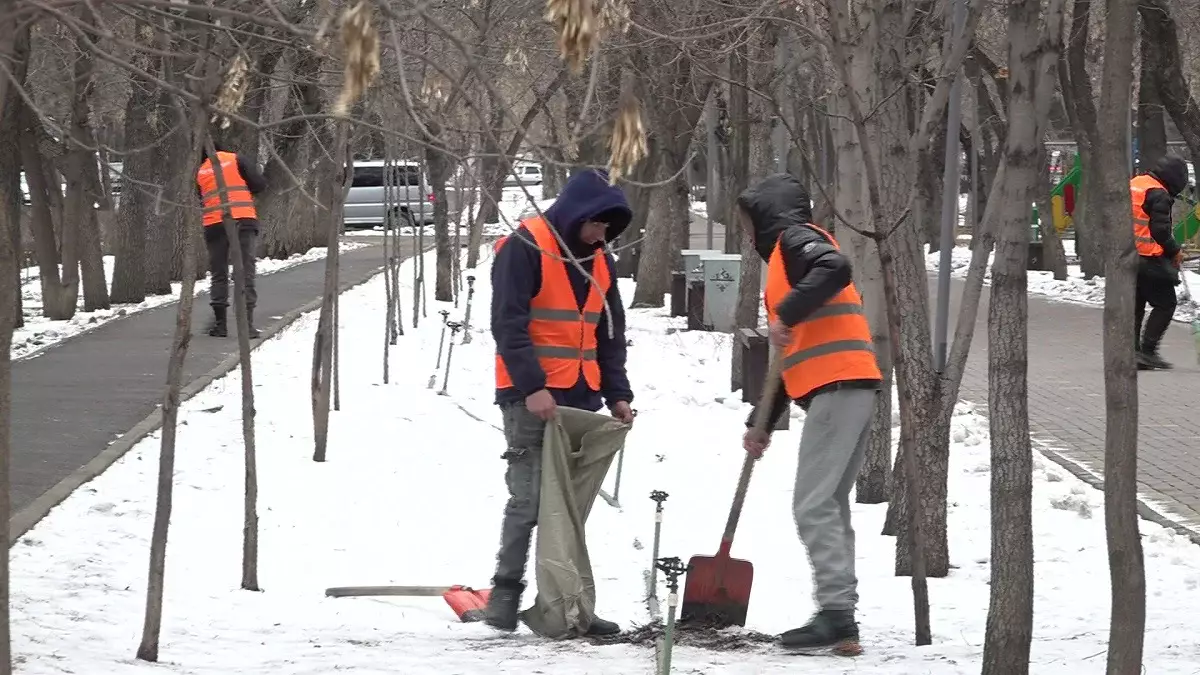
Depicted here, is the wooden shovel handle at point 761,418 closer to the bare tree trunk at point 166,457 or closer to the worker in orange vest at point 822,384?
the worker in orange vest at point 822,384

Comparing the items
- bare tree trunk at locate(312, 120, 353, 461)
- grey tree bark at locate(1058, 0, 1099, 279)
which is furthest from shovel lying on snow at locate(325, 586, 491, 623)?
grey tree bark at locate(1058, 0, 1099, 279)

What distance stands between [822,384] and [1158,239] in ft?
28.4

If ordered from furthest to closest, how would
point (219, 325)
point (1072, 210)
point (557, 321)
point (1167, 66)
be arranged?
point (1072, 210), point (1167, 66), point (219, 325), point (557, 321)

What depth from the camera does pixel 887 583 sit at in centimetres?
727

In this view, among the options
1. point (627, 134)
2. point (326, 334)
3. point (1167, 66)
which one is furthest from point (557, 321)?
point (1167, 66)

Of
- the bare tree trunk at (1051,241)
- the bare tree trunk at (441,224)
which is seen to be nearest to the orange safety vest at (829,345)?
the bare tree trunk at (441,224)

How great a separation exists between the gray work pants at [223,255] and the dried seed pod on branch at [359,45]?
1170cm

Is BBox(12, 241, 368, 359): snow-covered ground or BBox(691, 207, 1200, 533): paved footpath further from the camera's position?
BBox(12, 241, 368, 359): snow-covered ground

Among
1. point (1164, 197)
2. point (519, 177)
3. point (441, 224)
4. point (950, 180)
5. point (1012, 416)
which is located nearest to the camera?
point (519, 177)

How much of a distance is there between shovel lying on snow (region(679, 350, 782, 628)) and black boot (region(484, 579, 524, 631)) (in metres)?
0.62

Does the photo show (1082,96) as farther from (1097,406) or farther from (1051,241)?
(1097,406)

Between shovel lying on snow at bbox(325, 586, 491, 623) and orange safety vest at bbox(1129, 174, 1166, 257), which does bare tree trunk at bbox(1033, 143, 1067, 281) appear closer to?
orange safety vest at bbox(1129, 174, 1166, 257)

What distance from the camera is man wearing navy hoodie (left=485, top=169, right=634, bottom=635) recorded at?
592cm

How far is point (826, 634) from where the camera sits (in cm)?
570
